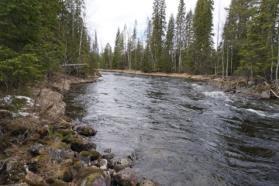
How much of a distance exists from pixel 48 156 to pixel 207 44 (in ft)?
162

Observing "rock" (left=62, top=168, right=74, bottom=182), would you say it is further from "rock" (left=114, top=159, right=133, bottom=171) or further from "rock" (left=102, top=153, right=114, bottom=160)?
"rock" (left=102, top=153, right=114, bottom=160)

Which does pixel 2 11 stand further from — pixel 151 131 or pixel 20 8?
pixel 151 131

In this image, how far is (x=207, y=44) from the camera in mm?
54125

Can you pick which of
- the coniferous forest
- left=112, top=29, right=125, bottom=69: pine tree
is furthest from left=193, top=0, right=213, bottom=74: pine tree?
the coniferous forest

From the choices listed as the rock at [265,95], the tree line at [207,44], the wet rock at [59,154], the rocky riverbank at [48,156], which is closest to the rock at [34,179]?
the rocky riverbank at [48,156]

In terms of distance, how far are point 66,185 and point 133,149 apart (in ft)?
13.5

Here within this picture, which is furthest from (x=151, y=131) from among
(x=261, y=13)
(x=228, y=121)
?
(x=261, y=13)

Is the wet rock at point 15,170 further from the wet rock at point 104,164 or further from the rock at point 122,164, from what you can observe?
the rock at point 122,164

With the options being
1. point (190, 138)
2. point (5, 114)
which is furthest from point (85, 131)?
point (190, 138)

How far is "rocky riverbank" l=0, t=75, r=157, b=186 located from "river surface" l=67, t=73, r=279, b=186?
3.09 feet

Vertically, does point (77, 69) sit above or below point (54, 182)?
above

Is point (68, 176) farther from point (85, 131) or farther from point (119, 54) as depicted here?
point (119, 54)

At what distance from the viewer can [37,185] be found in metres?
6.48

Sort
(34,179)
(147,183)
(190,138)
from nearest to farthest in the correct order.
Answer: (34,179)
(147,183)
(190,138)
